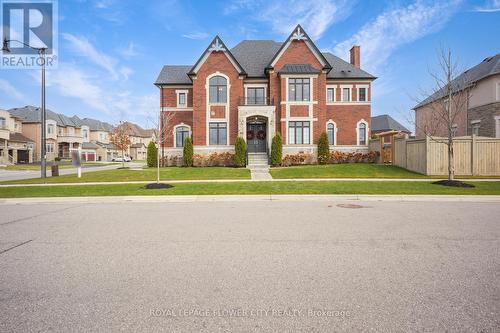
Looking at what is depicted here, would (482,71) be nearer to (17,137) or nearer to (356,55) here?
(356,55)

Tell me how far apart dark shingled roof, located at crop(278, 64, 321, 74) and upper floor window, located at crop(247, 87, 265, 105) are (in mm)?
2838


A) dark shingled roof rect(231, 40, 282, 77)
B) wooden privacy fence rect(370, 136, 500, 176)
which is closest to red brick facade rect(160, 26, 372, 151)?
dark shingled roof rect(231, 40, 282, 77)

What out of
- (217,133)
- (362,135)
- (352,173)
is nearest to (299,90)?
(362,135)

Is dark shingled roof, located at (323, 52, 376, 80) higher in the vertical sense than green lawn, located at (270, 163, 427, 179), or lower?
higher

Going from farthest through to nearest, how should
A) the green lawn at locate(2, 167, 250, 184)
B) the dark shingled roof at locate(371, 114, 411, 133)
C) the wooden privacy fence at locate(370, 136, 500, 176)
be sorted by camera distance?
the dark shingled roof at locate(371, 114, 411, 133)
the wooden privacy fence at locate(370, 136, 500, 176)
the green lawn at locate(2, 167, 250, 184)

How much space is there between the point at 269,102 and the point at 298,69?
160 inches

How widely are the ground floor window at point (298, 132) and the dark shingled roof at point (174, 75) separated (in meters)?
11.6

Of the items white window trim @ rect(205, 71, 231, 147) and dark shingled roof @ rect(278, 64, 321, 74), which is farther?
white window trim @ rect(205, 71, 231, 147)

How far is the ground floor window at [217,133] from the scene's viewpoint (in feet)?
84.2

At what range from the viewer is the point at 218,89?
83.7 ft

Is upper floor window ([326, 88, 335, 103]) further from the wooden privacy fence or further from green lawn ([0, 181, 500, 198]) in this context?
green lawn ([0, 181, 500, 198])

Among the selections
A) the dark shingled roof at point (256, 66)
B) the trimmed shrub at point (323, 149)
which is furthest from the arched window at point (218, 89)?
the trimmed shrub at point (323, 149)

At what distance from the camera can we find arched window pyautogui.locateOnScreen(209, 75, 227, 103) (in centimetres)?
2542

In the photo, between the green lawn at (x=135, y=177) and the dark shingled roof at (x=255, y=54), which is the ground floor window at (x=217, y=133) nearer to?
the dark shingled roof at (x=255, y=54)
